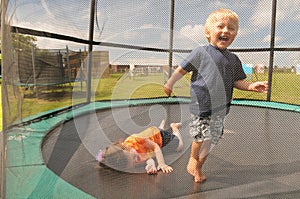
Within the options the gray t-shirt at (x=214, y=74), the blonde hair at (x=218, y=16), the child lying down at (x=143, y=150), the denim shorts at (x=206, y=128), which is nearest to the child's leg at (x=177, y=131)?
the child lying down at (x=143, y=150)

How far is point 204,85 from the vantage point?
105cm

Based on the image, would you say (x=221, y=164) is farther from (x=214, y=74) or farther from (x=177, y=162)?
(x=214, y=74)

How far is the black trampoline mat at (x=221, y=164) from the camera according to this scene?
1.09m

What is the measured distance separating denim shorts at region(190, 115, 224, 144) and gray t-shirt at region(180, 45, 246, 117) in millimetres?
44

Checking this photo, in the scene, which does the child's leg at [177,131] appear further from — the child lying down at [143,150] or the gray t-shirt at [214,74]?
the gray t-shirt at [214,74]

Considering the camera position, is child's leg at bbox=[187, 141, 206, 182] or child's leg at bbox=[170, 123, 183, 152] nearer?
child's leg at bbox=[187, 141, 206, 182]

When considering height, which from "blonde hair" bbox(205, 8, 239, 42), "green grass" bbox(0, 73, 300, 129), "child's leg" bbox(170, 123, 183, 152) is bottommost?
"child's leg" bbox(170, 123, 183, 152)

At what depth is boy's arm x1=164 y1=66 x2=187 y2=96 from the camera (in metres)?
1.07

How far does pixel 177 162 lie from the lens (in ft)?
4.05

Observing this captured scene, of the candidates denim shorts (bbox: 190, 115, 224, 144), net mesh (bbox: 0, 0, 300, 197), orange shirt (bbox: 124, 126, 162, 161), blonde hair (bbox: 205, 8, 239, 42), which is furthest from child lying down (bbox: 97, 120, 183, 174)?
blonde hair (bbox: 205, 8, 239, 42)

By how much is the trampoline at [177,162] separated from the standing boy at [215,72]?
7 cm

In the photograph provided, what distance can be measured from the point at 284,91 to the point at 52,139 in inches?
39.4

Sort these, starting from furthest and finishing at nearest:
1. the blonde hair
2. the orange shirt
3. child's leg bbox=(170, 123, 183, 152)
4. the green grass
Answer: the orange shirt < child's leg bbox=(170, 123, 183, 152) < the green grass < the blonde hair

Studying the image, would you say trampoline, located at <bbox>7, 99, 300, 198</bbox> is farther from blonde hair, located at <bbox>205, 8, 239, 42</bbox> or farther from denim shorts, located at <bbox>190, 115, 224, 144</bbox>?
blonde hair, located at <bbox>205, 8, 239, 42</bbox>
